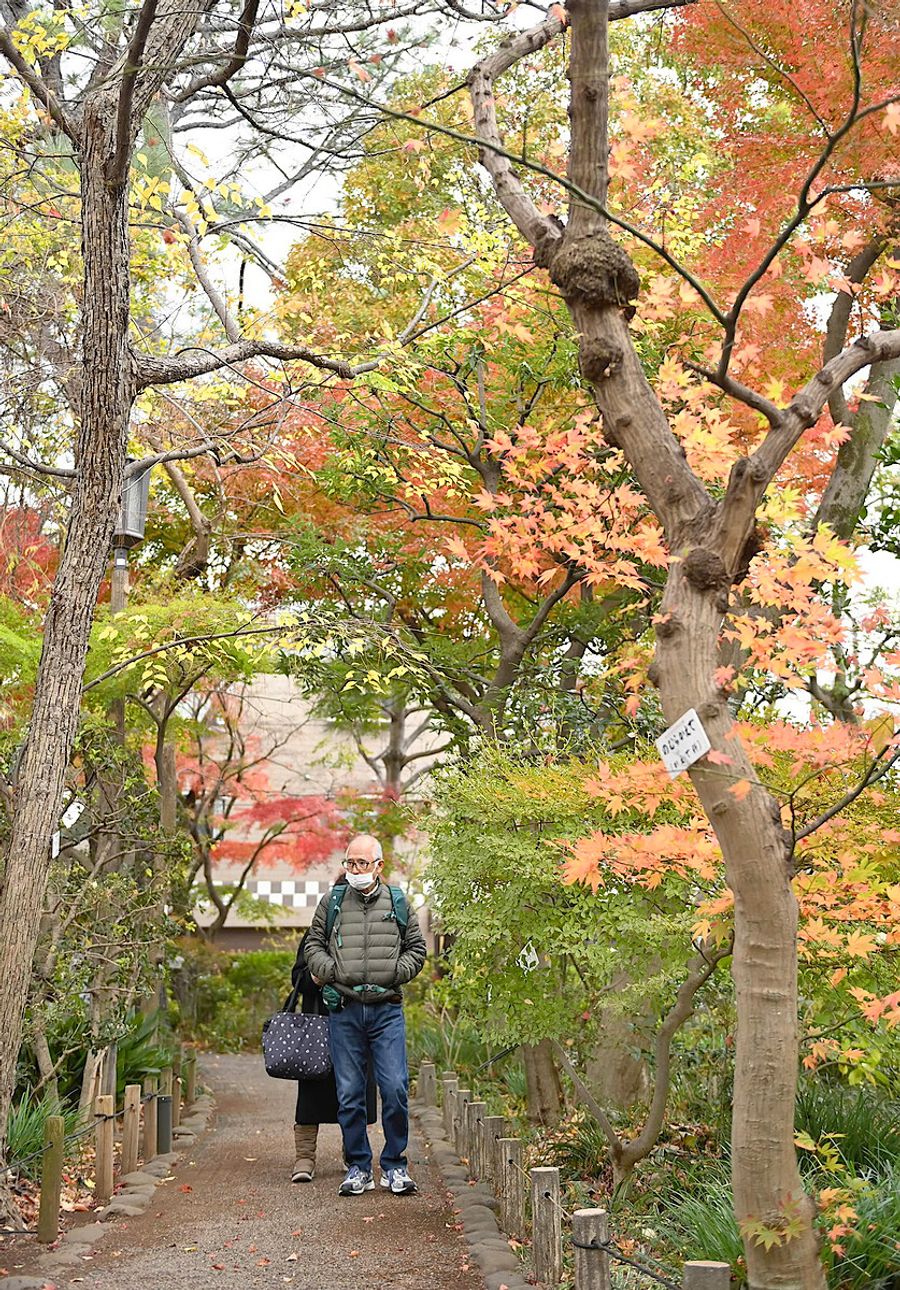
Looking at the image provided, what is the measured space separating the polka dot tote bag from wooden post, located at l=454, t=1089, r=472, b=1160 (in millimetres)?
941

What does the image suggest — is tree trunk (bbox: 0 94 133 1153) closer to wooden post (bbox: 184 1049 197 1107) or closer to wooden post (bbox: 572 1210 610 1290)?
wooden post (bbox: 572 1210 610 1290)

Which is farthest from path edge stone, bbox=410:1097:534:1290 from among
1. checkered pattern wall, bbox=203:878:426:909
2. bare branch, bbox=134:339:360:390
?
checkered pattern wall, bbox=203:878:426:909

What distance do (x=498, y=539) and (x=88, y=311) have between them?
270 cm

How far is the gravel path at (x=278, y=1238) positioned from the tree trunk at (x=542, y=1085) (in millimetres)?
730

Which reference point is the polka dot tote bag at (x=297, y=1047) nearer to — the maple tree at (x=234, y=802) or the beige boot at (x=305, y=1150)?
the beige boot at (x=305, y=1150)

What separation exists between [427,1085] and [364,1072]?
13.8 ft

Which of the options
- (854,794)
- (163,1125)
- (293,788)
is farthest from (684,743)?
(293,788)

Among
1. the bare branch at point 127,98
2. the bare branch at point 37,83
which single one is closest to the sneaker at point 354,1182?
the bare branch at point 127,98

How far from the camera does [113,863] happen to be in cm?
990

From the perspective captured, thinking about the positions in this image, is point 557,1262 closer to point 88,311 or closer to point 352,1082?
point 352,1082

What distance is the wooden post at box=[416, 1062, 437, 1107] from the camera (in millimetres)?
10349

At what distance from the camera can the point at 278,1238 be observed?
18.5 feet

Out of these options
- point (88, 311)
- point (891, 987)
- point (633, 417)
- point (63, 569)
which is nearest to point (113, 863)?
point (63, 569)

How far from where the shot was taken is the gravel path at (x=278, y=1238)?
16.6ft
